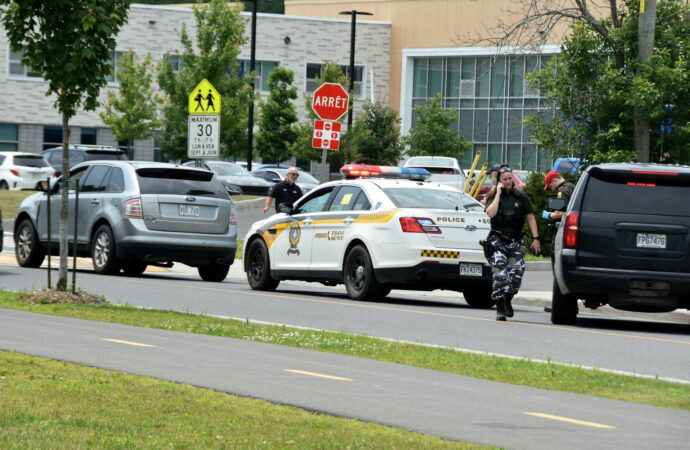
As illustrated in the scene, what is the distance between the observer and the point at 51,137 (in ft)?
223

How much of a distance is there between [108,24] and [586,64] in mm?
12526

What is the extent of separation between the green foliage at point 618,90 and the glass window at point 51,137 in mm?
44971

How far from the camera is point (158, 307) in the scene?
1580 centimetres

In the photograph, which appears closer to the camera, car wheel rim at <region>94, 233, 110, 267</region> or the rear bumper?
the rear bumper

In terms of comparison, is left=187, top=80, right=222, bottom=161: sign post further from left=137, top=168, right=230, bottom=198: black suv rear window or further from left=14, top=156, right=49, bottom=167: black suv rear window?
left=14, top=156, right=49, bottom=167: black suv rear window

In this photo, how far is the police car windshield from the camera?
57.8 ft

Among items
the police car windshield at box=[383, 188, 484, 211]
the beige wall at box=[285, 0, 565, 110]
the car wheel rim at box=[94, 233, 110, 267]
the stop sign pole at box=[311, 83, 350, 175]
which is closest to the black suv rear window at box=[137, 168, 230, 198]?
the car wheel rim at box=[94, 233, 110, 267]

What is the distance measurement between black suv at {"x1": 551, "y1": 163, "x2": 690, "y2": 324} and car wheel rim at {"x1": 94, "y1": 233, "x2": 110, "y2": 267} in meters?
8.08

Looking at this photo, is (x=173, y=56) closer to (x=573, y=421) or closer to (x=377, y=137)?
(x=377, y=137)

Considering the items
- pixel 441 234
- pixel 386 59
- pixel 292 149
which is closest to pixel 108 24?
pixel 441 234

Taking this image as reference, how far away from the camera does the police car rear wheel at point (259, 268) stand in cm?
1938

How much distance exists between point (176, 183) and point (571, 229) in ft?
25.4

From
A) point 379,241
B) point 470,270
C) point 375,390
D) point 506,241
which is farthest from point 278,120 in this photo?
point 375,390

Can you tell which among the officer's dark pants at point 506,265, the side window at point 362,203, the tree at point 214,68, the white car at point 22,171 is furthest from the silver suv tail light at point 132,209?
the tree at point 214,68
